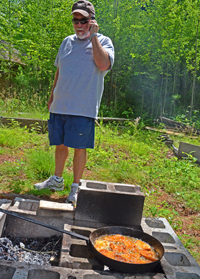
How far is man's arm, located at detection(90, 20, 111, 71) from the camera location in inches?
97.4

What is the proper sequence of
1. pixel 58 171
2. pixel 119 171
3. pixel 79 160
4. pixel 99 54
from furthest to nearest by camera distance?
1. pixel 119 171
2. pixel 58 171
3. pixel 79 160
4. pixel 99 54

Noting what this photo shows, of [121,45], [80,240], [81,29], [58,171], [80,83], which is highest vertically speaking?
[121,45]

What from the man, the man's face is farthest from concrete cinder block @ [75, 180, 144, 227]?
the man's face

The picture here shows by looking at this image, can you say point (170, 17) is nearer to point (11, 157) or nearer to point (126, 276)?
point (11, 157)

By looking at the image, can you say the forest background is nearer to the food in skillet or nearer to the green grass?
the green grass

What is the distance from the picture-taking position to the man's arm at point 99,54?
8.12ft

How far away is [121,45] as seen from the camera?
13117mm

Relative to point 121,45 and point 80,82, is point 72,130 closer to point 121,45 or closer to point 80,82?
point 80,82

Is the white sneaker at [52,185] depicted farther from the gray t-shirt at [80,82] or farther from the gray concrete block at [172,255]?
the gray concrete block at [172,255]

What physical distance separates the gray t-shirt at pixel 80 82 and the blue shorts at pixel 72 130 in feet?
0.23

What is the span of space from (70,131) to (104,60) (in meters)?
0.77

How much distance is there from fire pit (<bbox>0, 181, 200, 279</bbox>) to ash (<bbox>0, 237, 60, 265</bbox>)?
0.62 feet

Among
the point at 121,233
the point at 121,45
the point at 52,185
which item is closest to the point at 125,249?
the point at 121,233

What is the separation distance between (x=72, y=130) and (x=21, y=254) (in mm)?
1190
